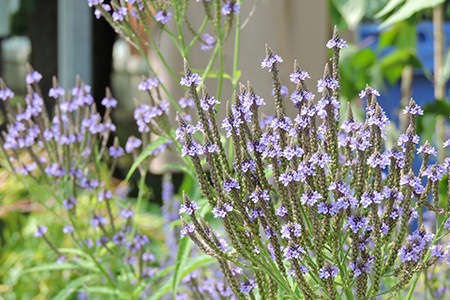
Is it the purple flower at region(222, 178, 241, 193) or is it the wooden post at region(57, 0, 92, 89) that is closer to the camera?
the purple flower at region(222, 178, 241, 193)

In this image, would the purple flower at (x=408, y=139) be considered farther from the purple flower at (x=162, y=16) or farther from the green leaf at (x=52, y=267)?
the green leaf at (x=52, y=267)

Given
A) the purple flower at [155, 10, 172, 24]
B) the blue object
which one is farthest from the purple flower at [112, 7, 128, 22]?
the blue object

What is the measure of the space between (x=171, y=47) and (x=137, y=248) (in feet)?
3.24

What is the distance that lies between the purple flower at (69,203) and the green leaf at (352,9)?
0.89m

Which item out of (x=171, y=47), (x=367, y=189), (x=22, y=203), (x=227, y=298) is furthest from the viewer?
(x=22, y=203)

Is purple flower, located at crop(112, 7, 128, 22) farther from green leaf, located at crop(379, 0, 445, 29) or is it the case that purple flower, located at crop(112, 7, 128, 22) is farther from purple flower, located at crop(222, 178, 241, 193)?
purple flower, located at crop(222, 178, 241, 193)

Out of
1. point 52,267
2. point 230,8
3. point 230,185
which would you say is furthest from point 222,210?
point 52,267

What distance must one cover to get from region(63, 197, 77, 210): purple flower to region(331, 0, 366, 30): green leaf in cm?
89

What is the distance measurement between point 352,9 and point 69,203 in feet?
3.04

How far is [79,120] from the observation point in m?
2.63

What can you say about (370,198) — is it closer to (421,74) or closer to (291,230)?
(291,230)

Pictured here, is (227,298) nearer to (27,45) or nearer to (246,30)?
(246,30)

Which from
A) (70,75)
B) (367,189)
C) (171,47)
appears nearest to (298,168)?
(367,189)

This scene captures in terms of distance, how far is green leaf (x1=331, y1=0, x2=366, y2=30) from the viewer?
2.53 meters
